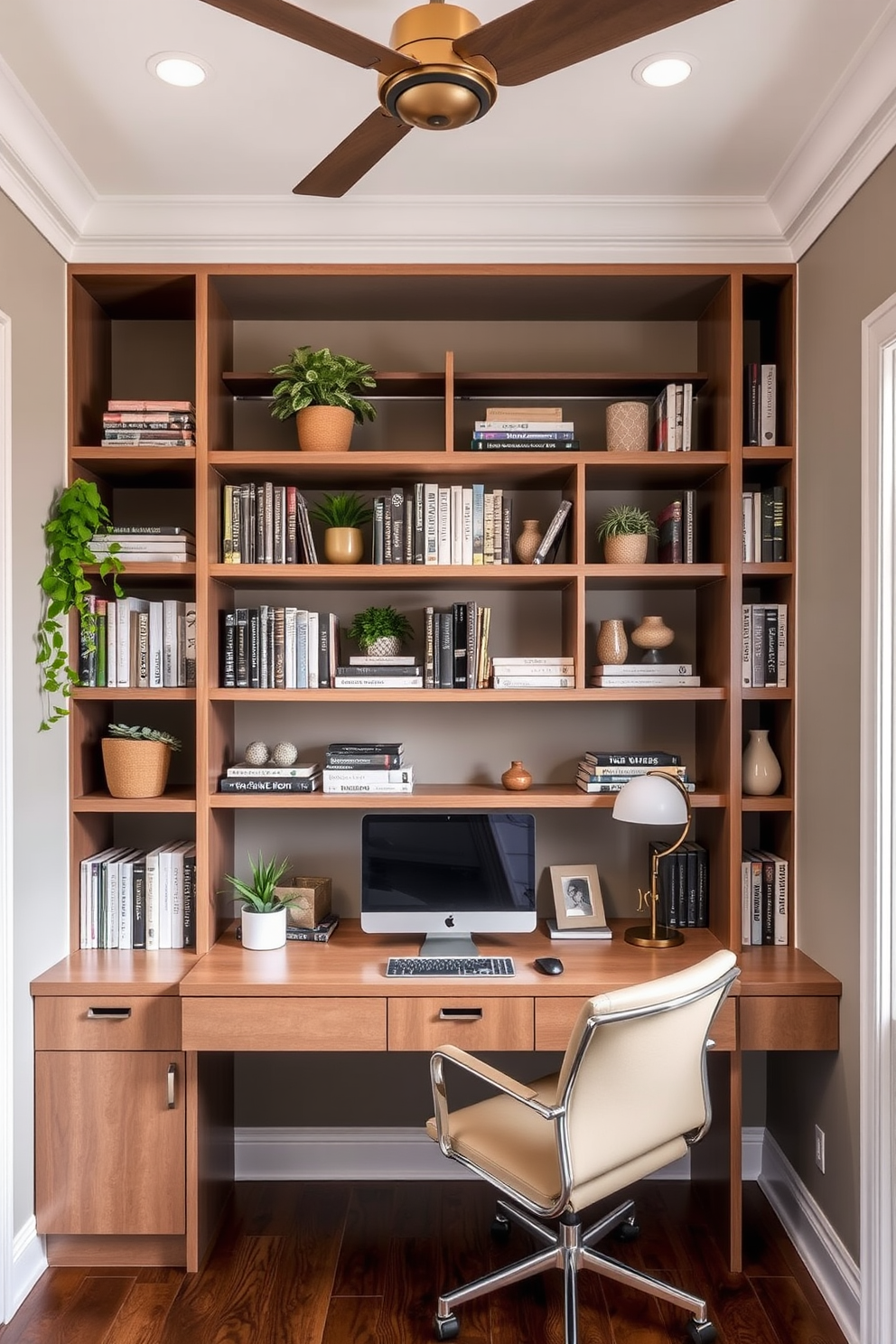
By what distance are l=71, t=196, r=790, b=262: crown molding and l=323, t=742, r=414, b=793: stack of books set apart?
4.48 feet

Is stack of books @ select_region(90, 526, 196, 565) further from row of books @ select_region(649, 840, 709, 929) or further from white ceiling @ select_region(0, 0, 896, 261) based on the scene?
row of books @ select_region(649, 840, 709, 929)

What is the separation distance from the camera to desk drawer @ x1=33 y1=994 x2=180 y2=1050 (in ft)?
7.95

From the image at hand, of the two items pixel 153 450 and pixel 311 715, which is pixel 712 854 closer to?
pixel 311 715

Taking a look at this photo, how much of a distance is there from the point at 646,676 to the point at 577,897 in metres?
0.69

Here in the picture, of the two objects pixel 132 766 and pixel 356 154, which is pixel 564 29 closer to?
pixel 356 154

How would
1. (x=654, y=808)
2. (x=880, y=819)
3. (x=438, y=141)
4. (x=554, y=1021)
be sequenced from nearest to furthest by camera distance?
(x=880, y=819) → (x=438, y=141) → (x=554, y=1021) → (x=654, y=808)

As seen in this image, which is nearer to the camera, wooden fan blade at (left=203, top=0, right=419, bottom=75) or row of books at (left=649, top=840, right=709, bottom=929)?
wooden fan blade at (left=203, top=0, right=419, bottom=75)

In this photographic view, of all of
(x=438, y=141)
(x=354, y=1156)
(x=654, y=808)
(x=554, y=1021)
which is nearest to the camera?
(x=438, y=141)

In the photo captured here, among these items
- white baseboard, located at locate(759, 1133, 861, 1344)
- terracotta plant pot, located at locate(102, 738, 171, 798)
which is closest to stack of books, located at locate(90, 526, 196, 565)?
terracotta plant pot, located at locate(102, 738, 171, 798)

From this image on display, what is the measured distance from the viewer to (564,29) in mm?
1341

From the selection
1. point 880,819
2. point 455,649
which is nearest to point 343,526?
point 455,649

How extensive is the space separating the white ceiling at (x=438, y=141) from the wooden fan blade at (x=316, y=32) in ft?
1.56

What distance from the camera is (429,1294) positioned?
7.66 ft

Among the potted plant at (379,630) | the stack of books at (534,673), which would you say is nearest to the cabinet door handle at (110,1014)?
the potted plant at (379,630)
